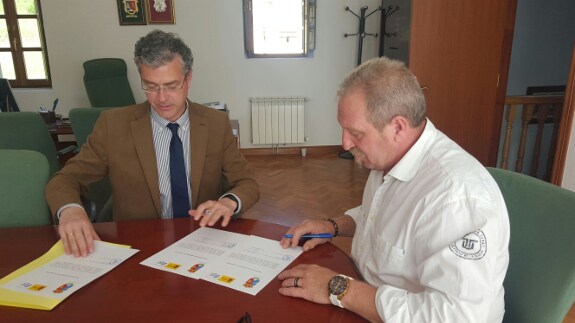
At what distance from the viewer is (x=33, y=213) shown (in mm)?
1399

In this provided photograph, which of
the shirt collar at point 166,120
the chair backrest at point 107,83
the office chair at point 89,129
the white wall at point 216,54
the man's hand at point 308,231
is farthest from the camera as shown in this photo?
the white wall at point 216,54

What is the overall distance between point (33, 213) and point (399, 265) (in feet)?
4.05

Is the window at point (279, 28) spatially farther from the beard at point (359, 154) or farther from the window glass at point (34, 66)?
the beard at point (359, 154)

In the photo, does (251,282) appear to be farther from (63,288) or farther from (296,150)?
(296,150)

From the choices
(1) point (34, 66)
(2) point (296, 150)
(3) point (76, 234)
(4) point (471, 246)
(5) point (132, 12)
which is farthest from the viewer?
(2) point (296, 150)

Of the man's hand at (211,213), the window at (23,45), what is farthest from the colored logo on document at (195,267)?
the window at (23,45)

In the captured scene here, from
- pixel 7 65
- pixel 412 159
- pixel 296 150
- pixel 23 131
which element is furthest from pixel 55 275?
pixel 7 65

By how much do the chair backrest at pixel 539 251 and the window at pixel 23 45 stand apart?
17.1 feet

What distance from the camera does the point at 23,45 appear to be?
4.69 m

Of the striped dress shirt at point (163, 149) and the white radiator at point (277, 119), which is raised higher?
the striped dress shirt at point (163, 149)

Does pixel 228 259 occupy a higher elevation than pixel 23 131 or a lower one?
lower

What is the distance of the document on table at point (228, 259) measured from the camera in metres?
0.95

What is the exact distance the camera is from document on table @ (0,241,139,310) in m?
0.87

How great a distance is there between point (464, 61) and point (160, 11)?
3.31 meters
